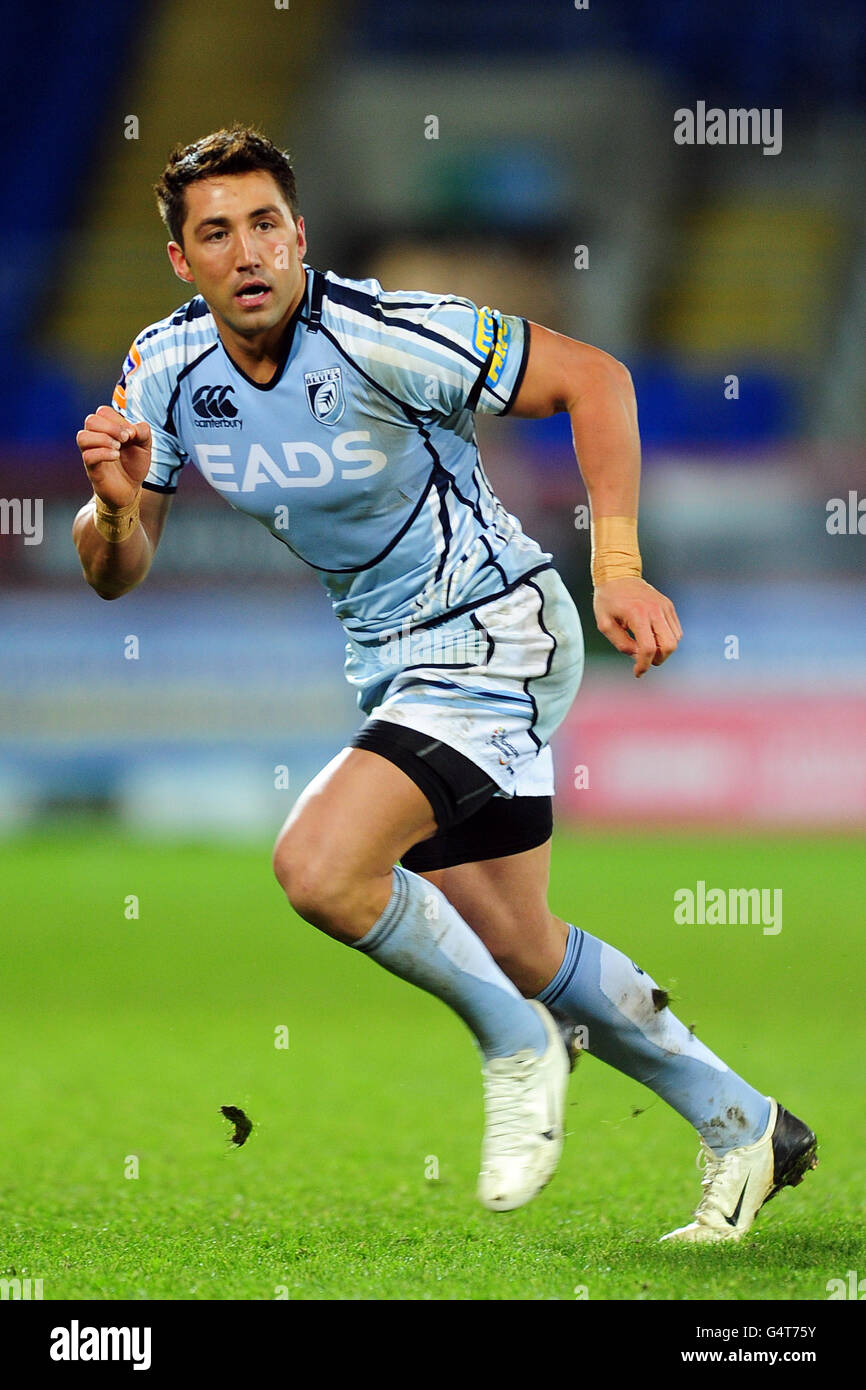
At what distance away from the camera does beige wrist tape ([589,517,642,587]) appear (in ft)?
10.2

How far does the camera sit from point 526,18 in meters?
18.2

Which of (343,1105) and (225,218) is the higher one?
(225,218)

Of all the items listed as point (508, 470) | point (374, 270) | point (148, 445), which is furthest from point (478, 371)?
point (374, 270)

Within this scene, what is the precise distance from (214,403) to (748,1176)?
1.96 meters

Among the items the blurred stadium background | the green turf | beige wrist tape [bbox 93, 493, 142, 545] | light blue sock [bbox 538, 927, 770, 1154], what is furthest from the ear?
the blurred stadium background

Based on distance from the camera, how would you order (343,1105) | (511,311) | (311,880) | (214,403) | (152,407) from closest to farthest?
1. (311,880)
2. (214,403)
3. (152,407)
4. (343,1105)
5. (511,311)

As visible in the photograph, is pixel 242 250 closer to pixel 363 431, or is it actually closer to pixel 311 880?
pixel 363 431

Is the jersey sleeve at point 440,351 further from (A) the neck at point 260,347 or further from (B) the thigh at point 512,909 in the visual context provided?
(B) the thigh at point 512,909

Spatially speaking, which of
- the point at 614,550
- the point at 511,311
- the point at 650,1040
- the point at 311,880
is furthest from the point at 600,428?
the point at 511,311

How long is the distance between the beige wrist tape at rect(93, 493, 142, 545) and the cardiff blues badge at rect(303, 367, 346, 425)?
1.31 ft

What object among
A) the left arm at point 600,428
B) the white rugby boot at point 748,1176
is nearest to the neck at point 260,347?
the left arm at point 600,428

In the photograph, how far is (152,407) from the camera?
345cm

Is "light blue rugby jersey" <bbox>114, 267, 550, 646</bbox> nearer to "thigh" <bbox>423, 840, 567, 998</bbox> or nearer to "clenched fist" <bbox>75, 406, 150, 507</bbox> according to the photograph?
"clenched fist" <bbox>75, 406, 150, 507</bbox>

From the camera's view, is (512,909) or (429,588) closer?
(429,588)
